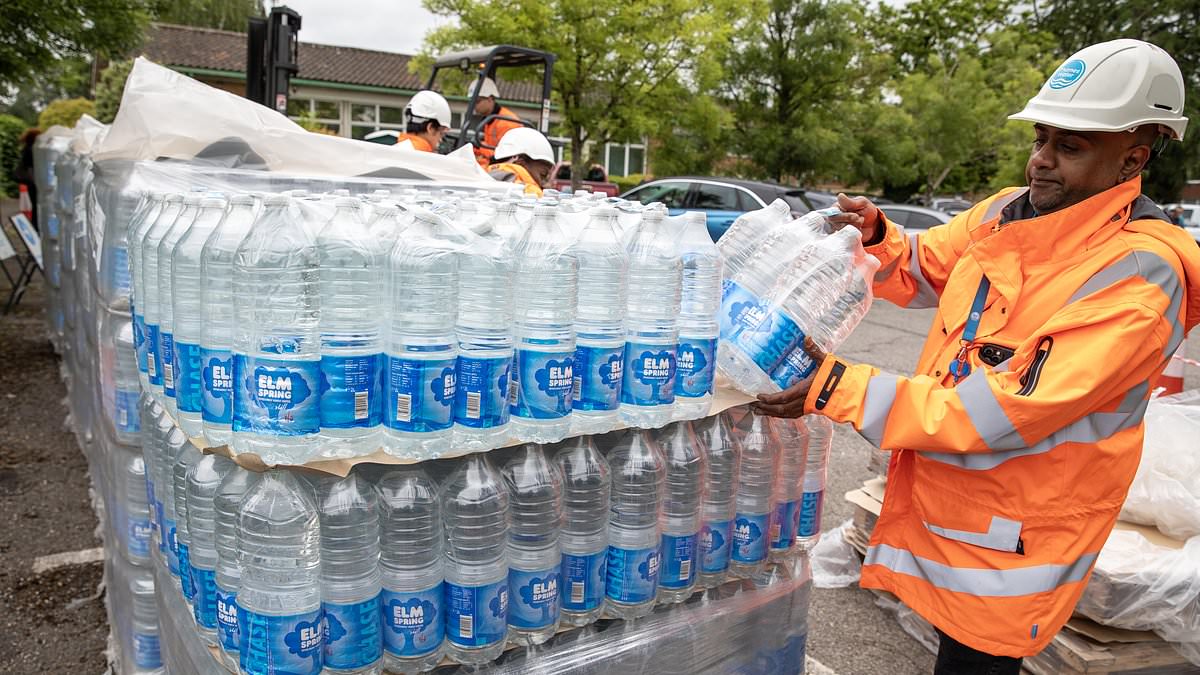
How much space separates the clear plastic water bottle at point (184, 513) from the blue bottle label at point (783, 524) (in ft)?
5.79

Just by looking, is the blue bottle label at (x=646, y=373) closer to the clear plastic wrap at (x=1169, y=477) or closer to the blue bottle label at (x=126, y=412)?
the blue bottle label at (x=126, y=412)

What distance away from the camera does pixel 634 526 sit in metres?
2.21

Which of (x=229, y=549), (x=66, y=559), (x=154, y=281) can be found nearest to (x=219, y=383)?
(x=229, y=549)

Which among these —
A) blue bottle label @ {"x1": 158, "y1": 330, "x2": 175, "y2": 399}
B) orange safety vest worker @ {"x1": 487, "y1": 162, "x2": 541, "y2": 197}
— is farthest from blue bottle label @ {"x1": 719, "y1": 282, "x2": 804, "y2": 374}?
orange safety vest worker @ {"x1": 487, "y1": 162, "x2": 541, "y2": 197}

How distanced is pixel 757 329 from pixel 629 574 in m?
0.80

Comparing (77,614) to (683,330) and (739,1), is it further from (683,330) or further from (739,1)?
(739,1)

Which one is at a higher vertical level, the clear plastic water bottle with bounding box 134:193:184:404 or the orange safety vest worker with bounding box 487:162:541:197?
the orange safety vest worker with bounding box 487:162:541:197

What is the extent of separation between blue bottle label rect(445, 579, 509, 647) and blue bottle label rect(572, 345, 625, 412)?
0.52 metres

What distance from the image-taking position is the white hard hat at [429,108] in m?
6.54

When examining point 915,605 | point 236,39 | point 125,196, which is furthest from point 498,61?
point 236,39

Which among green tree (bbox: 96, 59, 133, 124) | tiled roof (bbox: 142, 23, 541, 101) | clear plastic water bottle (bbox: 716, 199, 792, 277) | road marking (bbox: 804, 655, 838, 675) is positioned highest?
tiled roof (bbox: 142, 23, 541, 101)

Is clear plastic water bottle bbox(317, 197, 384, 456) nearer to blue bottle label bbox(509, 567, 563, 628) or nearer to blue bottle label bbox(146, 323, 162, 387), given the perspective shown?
blue bottle label bbox(509, 567, 563, 628)

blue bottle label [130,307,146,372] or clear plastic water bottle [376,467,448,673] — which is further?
blue bottle label [130,307,146,372]

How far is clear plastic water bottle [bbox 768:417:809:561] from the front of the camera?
260 cm
